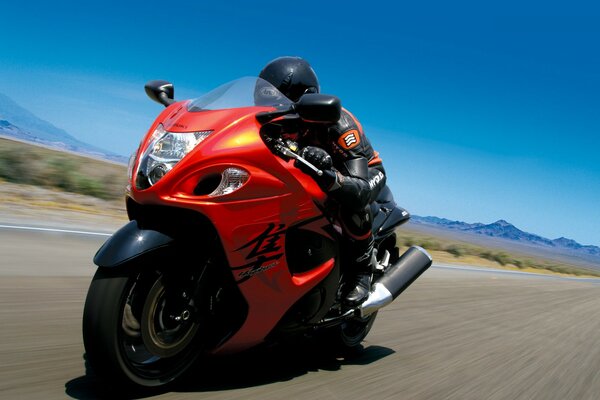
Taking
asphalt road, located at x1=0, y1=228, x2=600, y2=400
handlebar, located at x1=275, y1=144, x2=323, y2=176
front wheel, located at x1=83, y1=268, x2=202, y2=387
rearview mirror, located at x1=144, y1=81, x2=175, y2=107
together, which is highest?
rearview mirror, located at x1=144, y1=81, x2=175, y2=107

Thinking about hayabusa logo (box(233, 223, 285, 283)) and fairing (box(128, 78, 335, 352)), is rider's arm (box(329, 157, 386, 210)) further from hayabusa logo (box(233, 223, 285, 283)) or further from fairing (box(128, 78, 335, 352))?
hayabusa logo (box(233, 223, 285, 283))

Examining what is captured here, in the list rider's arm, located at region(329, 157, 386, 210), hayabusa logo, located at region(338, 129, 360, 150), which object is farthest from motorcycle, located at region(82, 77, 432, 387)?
hayabusa logo, located at region(338, 129, 360, 150)

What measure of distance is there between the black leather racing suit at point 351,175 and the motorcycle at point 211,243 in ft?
0.56

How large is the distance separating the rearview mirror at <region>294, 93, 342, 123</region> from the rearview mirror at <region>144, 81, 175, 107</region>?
122 centimetres

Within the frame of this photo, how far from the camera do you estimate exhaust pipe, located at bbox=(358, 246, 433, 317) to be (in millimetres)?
4199

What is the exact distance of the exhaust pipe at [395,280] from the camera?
4199mm

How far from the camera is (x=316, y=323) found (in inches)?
146

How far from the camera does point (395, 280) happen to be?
15.0 ft

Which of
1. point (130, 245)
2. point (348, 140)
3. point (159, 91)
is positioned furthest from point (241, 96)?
point (130, 245)

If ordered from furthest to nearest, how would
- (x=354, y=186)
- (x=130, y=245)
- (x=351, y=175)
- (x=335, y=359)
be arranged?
1. (x=335, y=359)
2. (x=351, y=175)
3. (x=354, y=186)
4. (x=130, y=245)

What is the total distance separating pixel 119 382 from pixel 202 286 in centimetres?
61

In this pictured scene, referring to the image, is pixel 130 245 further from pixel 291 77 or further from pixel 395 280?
pixel 395 280

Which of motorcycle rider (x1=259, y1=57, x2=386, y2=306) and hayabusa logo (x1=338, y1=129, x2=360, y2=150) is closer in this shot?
motorcycle rider (x1=259, y1=57, x2=386, y2=306)

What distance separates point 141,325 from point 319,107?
142 cm
